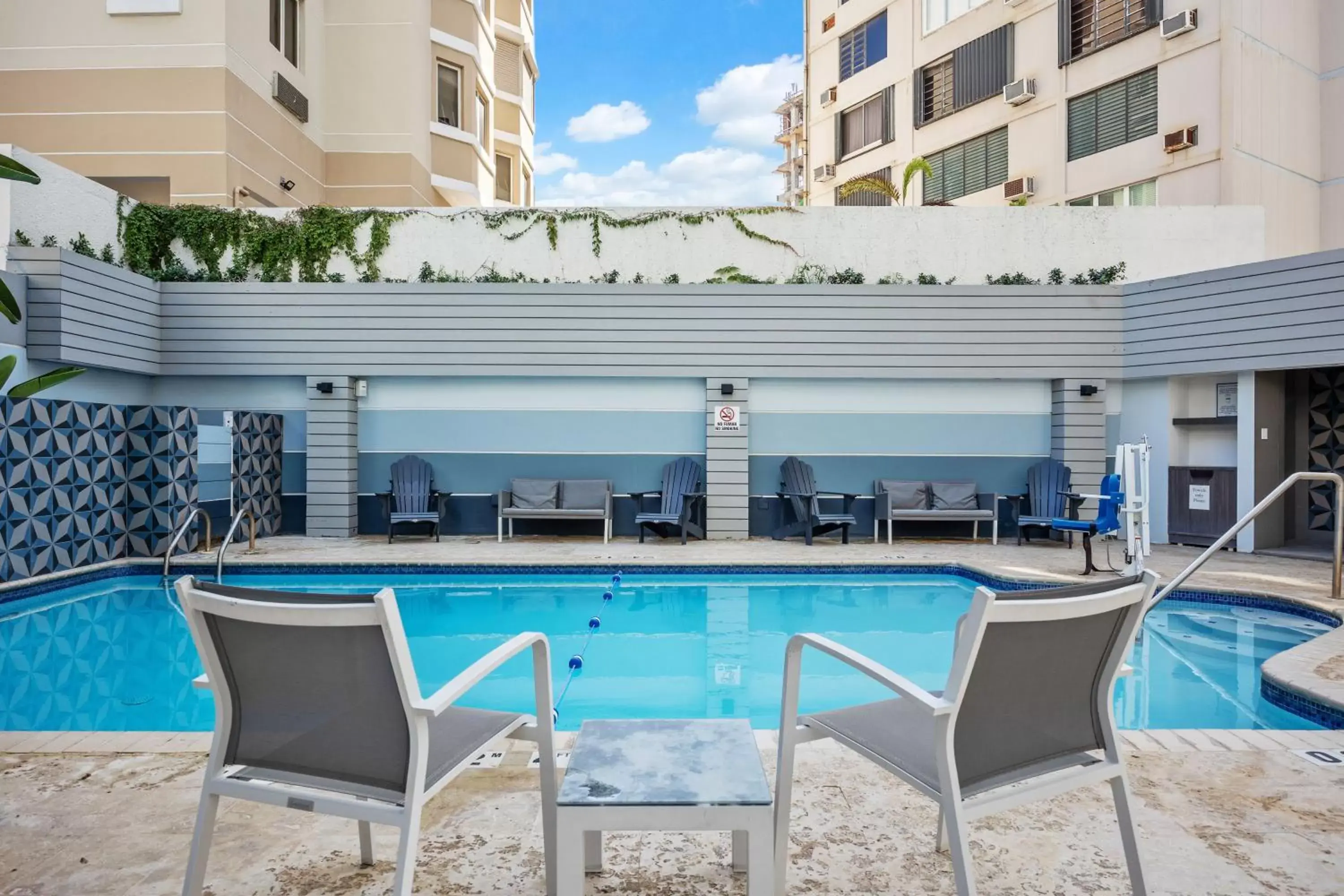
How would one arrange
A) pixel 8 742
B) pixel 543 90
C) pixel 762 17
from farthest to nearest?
1. pixel 762 17
2. pixel 543 90
3. pixel 8 742

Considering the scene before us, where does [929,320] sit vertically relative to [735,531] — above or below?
above

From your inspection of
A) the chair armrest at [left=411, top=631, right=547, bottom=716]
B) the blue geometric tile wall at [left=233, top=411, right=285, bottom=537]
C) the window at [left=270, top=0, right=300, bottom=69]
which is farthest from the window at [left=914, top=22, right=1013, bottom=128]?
the chair armrest at [left=411, top=631, right=547, bottom=716]

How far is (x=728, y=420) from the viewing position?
9.81 m

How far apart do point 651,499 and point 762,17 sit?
125ft

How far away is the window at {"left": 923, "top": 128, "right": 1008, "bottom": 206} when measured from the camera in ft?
47.8

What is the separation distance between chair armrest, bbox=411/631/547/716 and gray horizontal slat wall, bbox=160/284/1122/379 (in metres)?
7.98

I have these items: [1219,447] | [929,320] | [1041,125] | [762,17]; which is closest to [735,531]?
[929,320]

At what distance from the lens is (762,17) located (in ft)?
134

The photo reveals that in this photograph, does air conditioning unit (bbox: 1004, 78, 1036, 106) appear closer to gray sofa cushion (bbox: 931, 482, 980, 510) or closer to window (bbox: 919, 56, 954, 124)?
window (bbox: 919, 56, 954, 124)

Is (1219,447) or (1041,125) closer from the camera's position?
(1219,447)

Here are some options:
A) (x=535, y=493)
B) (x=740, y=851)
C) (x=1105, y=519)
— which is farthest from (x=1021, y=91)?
(x=740, y=851)

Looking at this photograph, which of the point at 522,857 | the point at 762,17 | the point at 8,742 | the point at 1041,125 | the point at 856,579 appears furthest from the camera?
the point at 762,17

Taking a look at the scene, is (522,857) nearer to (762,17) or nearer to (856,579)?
(856,579)

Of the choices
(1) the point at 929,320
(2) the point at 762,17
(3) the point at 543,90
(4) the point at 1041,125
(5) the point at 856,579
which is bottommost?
(5) the point at 856,579
